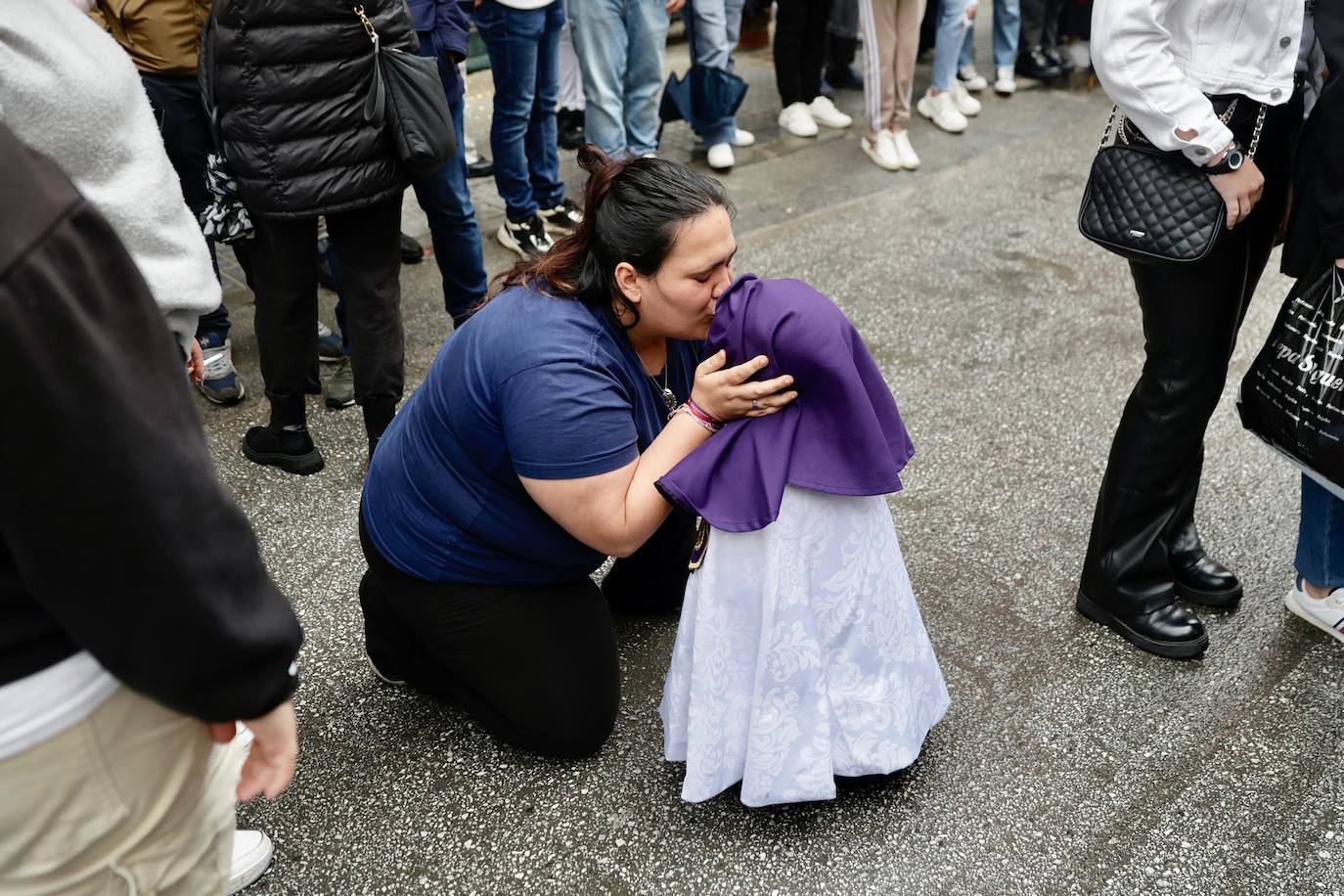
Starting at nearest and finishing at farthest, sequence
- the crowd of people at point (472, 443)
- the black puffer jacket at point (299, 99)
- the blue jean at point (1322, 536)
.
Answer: the crowd of people at point (472, 443) → the blue jean at point (1322, 536) → the black puffer jacket at point (299, 99)

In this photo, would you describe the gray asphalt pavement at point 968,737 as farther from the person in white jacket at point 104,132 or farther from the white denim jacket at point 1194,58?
the white denim jacket at point 1194,58

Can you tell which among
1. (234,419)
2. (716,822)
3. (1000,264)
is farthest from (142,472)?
(1000,264)

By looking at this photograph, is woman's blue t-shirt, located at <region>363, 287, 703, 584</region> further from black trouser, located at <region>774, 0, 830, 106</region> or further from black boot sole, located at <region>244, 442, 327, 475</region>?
black trouser, located at <region>774, 0, 830, 106</region>

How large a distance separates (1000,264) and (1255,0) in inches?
99.8

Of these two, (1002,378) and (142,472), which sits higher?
(142,472)

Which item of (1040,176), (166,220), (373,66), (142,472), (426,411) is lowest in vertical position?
(1040,176)

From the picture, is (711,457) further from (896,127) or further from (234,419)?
(896,127)

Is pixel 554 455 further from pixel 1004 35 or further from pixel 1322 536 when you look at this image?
pixel 1004 35

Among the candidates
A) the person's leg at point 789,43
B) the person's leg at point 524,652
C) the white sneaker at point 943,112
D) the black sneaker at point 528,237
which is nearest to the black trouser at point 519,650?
the person's leg at point 524,652

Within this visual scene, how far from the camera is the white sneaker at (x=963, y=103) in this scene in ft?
21.0

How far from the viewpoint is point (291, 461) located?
335 centimetres

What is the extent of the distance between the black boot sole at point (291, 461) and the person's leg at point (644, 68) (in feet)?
6.65

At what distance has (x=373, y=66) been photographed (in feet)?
9.58

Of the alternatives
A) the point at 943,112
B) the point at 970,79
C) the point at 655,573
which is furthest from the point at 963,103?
the point at 655,573
